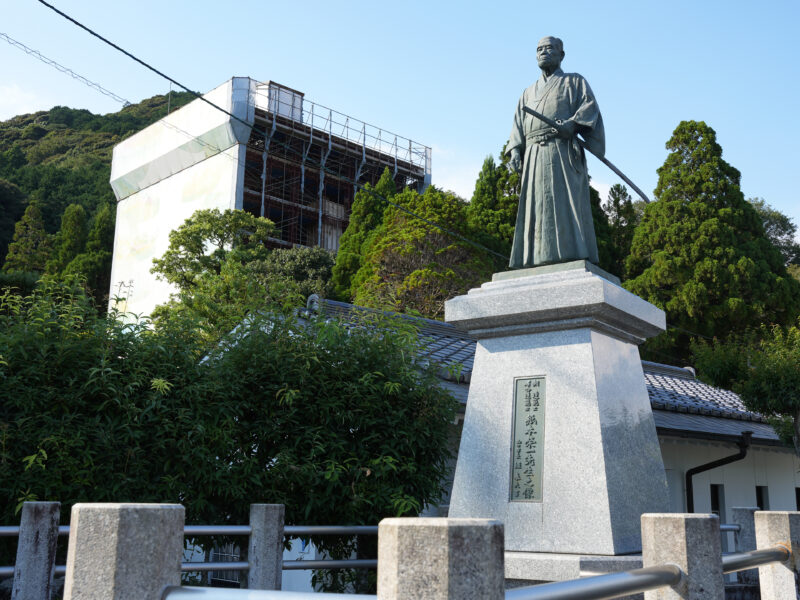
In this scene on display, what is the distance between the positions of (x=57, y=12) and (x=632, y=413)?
707 cm

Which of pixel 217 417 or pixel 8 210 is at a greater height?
pixel 8 210

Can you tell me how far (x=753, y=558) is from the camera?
3.19 meters

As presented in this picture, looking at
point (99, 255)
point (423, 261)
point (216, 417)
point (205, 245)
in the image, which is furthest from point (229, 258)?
point (99, 255)

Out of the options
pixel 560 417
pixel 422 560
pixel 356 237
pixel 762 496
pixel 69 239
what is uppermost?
pixel 69 239

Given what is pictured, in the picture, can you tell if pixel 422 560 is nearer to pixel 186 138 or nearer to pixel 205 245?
pixel 205 245

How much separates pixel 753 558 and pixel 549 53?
159 inches

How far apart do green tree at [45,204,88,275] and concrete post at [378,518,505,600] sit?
41.9m

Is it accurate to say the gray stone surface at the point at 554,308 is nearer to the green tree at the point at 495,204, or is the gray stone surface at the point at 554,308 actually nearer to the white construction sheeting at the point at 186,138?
the green tree at the point at 495,204

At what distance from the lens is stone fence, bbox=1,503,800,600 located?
1.48 meters

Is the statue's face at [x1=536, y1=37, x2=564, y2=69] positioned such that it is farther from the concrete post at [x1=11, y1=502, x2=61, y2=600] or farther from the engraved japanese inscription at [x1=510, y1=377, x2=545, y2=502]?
the concrete post at [x1=11, y1=502, x2=61, y2=600]

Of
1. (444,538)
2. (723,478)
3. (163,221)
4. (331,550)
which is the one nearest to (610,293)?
(331,550)

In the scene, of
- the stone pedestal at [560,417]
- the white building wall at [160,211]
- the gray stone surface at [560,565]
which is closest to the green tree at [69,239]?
the white building wall at [160,211]

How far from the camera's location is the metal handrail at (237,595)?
1555mm

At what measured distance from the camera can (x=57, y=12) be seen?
7605 mm
